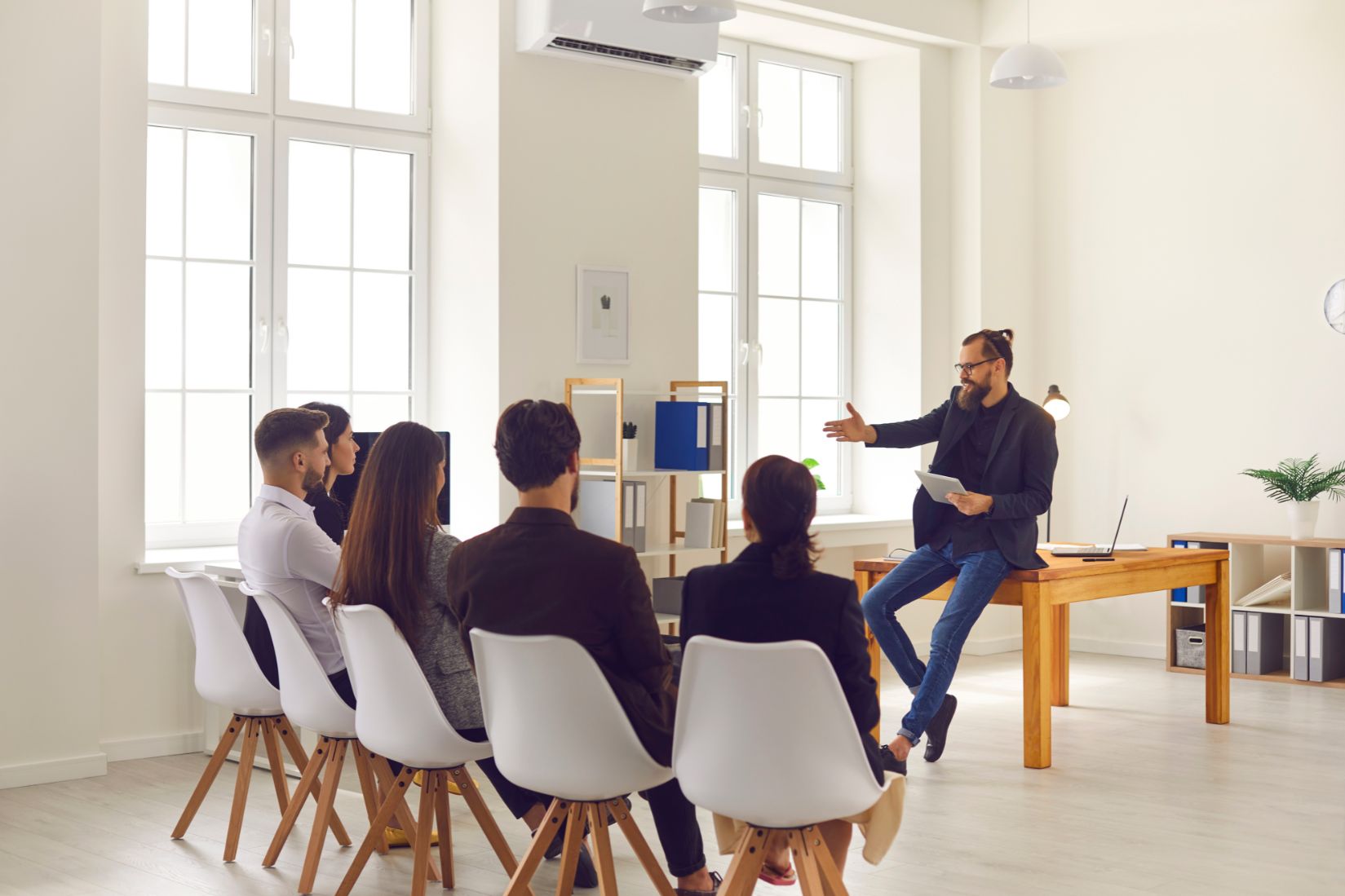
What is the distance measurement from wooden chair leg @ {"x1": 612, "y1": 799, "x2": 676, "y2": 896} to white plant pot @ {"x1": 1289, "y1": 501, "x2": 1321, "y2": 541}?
4631mm

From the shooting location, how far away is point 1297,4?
22.7ft

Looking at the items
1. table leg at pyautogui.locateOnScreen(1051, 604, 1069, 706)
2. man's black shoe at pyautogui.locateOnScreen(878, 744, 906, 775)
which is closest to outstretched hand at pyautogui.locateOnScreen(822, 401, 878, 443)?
man's black shoe at pyautogui.locateOnScreen(878, 744, 906, 775)

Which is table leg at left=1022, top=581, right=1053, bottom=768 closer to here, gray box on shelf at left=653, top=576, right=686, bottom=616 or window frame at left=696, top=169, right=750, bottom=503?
gray box on shelf at left=653, top=576, right=686, bottom=616

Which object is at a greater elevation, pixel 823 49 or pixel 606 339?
pixel 823 49

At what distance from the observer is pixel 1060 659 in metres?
6.19

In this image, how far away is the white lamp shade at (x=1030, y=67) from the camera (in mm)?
6266

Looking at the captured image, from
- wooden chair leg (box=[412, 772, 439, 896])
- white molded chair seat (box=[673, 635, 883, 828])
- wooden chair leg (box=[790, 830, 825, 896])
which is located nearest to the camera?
white molded chair seat (box=[673, 635, 883, 828])

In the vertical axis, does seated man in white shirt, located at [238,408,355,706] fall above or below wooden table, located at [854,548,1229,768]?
above

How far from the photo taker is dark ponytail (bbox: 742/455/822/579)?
280 centimetres

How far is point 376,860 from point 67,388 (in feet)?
6.83


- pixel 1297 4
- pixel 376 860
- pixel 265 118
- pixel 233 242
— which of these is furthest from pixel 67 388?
pixel 1297 4

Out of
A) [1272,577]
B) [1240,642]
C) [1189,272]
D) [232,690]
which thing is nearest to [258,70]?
[232,690]

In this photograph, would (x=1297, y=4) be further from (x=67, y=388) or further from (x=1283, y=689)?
(x=67, y=388)

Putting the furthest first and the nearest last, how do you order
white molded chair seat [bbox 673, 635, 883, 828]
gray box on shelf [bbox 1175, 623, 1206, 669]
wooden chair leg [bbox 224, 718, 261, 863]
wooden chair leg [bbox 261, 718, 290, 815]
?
gray box on shelf [bbox 1175, 623, 1206, 669] < wooden chair leg [bbox 261, 718, 290, 815] < wooden chair leg [bbox 224, 718, 261, 863] < white molded chair seat [bbox 673, 635, 883, 828]
